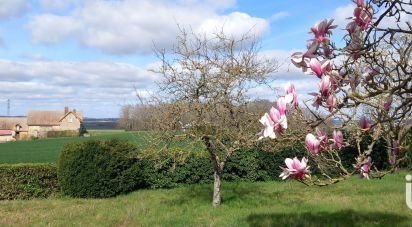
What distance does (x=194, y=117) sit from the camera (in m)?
9.80

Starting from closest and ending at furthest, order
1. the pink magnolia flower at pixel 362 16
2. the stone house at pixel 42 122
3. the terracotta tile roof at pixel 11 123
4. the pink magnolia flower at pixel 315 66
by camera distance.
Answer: the pink magnolia flower at pixel 315 66 < the pink magnolia flower at pixel 362 16 < the stone house at pixel 42 122 < the terracotta tile roof at pixel 11 123

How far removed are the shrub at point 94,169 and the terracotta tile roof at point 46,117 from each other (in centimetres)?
7639

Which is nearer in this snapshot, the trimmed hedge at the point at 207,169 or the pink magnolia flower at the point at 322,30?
the pink magnolia flower at the point at 322,30

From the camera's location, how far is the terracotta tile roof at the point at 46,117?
87.8 meters

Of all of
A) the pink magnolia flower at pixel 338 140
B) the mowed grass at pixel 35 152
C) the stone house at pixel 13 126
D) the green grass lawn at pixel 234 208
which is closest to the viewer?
the pink magnolia flower at pixel 338 140

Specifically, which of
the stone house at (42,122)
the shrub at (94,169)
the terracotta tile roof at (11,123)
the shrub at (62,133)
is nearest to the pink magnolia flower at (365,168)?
the shrub at (94,169)

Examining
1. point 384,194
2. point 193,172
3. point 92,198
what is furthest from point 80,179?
point 384,194

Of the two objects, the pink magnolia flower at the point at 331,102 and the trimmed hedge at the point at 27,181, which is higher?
the pink magnolia flower at the point at 331,102

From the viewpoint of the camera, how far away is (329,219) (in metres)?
8.77

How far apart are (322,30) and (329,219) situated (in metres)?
7.14

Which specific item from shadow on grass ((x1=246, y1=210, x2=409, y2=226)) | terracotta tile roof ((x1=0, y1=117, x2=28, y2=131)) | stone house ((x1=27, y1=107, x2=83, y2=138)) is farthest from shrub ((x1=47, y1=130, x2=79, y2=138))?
shadow on grass ((x1=246, y1=210, x2=409, y2=226))

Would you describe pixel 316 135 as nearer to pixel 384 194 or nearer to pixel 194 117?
pixel 194 117

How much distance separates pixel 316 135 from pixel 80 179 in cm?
1105

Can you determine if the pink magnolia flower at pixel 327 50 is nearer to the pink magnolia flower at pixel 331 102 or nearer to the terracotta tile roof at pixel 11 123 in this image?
the pink magnolia flower at pixel 331 102
